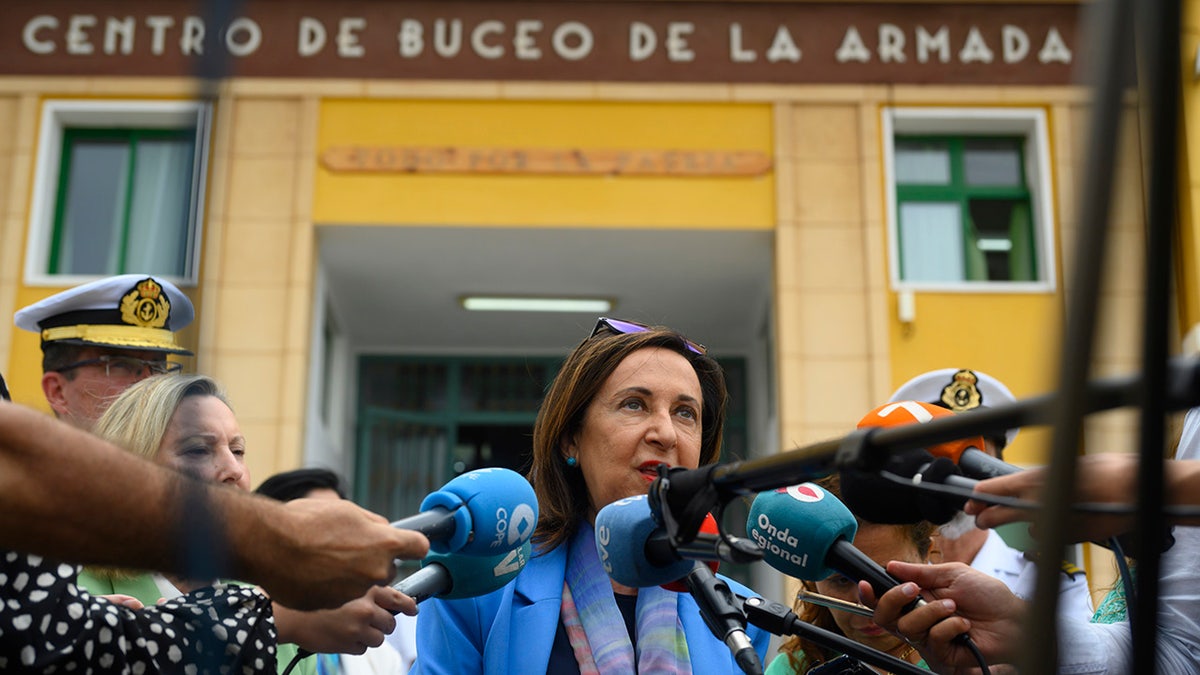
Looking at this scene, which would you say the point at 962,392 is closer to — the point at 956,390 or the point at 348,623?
the point at 956,390

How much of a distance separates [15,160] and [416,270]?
11.1ft

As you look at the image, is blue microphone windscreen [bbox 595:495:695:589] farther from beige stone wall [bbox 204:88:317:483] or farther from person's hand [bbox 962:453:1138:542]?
beige stone wall [bbox 204:88:317:483]

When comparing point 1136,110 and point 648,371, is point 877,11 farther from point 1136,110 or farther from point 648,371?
point 1136,110

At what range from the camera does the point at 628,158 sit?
10.6 m

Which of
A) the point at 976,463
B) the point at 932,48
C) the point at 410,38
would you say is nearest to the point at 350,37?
the point at 410,38

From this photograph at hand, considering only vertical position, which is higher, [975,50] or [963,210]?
[975,50]

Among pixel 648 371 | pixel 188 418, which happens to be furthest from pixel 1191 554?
pixel 188 418

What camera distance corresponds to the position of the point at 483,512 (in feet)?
6.24

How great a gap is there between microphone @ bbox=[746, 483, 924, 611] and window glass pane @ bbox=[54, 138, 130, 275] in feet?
31.4

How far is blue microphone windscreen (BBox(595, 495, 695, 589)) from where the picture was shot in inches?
74.5

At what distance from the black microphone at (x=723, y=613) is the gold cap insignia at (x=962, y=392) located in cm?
241

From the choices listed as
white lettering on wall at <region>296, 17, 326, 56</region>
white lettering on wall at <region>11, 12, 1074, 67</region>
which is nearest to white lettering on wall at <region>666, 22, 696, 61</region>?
white lettering on wall at <region>11, 12, 1074, 67</region>

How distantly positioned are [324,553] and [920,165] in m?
10.2

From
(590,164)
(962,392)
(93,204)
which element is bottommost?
(962,392)
